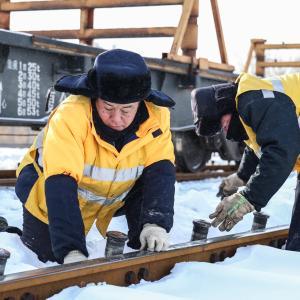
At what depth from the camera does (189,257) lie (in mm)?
3113

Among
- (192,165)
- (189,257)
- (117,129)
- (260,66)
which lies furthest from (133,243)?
(260,66)

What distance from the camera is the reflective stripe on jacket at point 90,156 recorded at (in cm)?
286

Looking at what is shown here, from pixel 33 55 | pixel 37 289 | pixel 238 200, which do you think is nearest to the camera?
pixel 37 289

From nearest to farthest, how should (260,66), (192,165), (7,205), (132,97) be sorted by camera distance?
(132,97) < (7,205) < (192,165) < (260,66)

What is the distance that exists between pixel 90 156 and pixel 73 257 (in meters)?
0.59

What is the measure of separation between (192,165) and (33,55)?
3694 mm

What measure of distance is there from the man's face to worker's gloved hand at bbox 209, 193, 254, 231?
0.86m

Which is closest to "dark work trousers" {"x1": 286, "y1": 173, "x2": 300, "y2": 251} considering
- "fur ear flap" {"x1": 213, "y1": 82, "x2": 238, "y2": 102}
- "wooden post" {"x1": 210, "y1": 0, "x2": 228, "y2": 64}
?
"fur ear flap" {"x1": 213, "y1": 82, "x2": 238, "y2": 102}

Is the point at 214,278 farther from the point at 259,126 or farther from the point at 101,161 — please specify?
the point at 259,126

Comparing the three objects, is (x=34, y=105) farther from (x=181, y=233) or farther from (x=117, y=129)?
(x=117, y=129)

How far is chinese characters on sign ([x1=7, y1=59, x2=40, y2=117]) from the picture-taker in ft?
21.2

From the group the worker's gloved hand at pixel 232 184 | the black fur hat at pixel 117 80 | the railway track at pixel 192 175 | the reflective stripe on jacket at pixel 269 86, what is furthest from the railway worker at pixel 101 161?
the railway track at pixel 192 175

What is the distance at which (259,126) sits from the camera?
3314 millimetres

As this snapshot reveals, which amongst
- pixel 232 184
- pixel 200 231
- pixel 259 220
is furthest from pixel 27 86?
pixel 200 231
